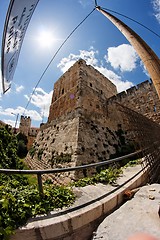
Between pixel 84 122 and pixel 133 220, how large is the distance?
25.1 ft

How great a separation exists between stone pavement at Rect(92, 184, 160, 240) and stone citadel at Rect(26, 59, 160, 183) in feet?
12.1

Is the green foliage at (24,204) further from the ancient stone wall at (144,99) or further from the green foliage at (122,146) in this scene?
the ancient stone wall at (144,99)

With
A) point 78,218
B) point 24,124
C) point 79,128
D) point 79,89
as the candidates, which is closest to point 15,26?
point 78,218

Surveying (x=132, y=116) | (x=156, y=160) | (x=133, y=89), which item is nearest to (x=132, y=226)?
(x=132, y=116)

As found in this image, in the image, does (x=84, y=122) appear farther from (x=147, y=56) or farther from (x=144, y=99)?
(x=144, y=99)

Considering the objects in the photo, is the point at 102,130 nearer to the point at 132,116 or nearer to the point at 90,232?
the point at 132,116

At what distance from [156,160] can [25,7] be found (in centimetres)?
542

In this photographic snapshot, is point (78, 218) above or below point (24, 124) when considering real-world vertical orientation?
below

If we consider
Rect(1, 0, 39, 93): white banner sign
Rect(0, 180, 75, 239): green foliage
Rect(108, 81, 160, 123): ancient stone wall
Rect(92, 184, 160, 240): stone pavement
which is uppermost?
Rect(108, 81, 160, 123): ancient stone wall

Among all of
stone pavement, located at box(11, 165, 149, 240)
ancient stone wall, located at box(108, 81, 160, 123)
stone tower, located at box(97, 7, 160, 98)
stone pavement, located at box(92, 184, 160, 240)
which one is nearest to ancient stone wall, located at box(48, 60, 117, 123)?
ancient stone wall, located at box(108, 81, 160, 123)

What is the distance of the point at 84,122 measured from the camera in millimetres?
9375

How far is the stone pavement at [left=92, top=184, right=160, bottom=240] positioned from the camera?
1.62 m

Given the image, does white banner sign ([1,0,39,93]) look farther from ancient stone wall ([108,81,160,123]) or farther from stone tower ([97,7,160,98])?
ancient stone wall ([108,81,160,123])

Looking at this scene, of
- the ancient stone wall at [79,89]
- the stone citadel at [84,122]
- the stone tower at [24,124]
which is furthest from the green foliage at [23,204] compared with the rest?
the stone tower at [24,124]
